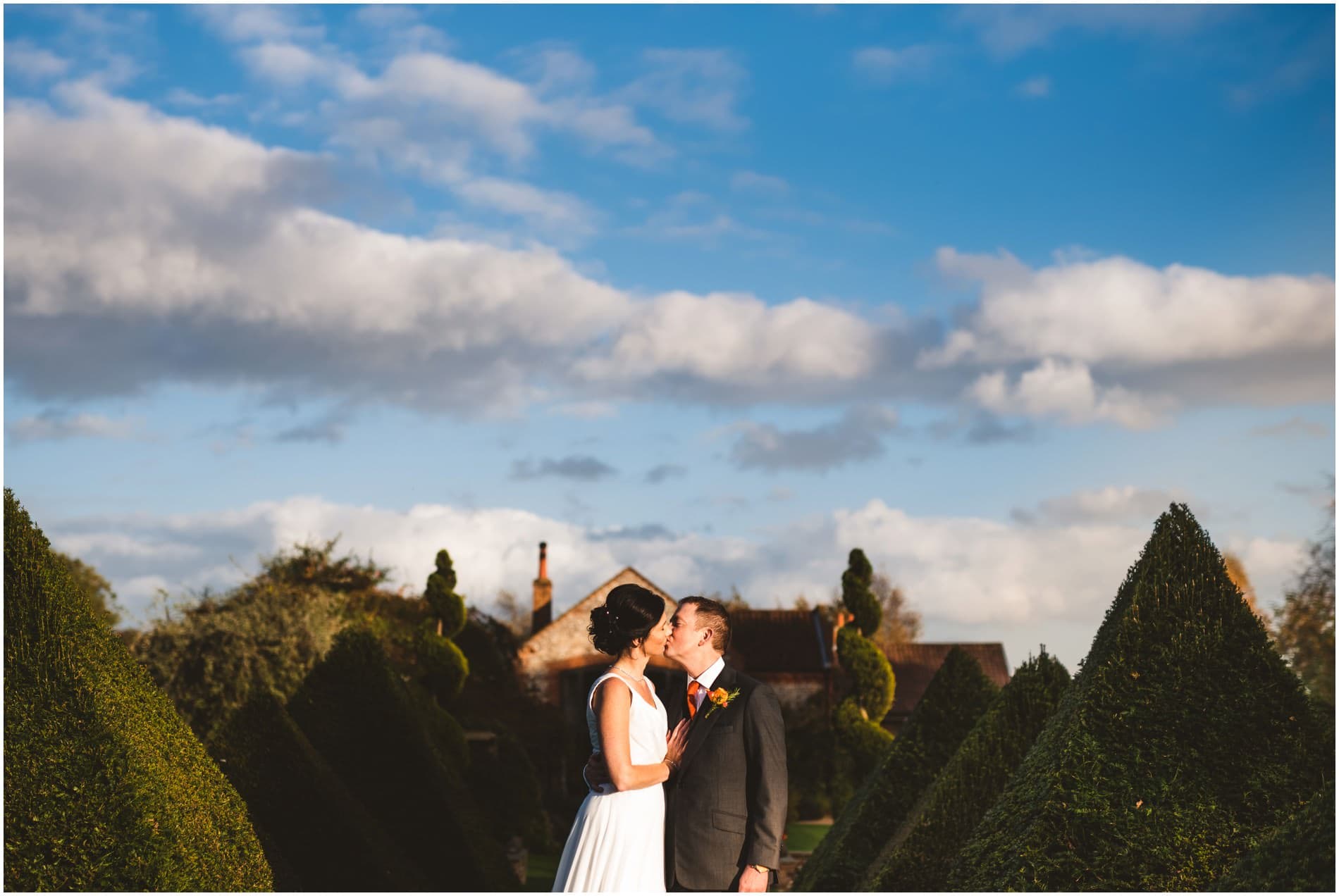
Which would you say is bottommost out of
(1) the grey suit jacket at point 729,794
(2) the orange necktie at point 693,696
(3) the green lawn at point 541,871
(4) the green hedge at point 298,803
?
(3) the green lawn at point 541,871

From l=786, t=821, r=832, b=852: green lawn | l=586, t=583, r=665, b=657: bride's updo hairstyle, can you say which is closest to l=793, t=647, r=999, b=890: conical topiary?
l=586, t=583, r=665, b=657: bride's updo hairstyle

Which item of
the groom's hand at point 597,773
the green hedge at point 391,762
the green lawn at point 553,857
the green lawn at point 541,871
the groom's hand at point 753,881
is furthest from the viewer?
the green lawn at point 553,857

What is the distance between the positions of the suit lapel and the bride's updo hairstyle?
456 millimetres

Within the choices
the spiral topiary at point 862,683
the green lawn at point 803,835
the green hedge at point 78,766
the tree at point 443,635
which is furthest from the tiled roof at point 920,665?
the green hedge at point 78,766

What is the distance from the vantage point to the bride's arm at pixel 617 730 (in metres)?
5.50

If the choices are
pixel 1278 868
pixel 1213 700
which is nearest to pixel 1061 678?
pixel 1213 700

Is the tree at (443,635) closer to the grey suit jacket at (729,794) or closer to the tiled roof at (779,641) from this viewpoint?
the tiled roof at (779,641)

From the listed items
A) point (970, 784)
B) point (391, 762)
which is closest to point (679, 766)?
point (970, 784)

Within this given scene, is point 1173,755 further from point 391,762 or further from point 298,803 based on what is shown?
point 391,762

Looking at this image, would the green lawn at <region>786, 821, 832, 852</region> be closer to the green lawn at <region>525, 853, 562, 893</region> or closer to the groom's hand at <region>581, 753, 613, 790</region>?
the green lawn at <region>525, 853, 562, 893</region>

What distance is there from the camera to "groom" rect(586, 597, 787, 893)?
18.2 feet

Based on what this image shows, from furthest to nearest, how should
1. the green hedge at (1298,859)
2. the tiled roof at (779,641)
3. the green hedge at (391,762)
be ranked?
the tiled roof at (779,641)
the green hedge at (391,762)
the green hedge at (1298,859)

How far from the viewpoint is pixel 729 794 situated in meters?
5.60

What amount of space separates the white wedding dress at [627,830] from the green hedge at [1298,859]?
2.89 meters
